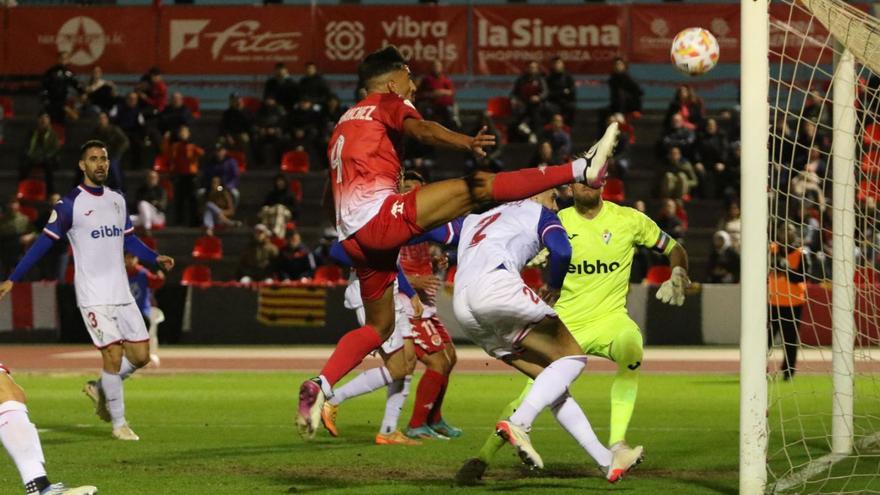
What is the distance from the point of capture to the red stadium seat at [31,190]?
31391mm

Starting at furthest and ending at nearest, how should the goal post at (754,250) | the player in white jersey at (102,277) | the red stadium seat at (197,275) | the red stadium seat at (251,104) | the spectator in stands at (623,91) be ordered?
the red stadium seat at (251,104)
the spectator in stands at (623,91)
the red stadium seat at (197,275)
the player in white jersey at (102,277)
the goal post at (754,250)

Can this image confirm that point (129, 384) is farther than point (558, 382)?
Yes

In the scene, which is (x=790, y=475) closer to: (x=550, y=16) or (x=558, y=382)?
(x=558, y=382)

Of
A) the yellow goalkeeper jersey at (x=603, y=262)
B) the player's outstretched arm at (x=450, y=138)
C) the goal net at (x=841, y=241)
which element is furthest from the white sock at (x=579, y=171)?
the yellow goalkeeper jersey at (x=603, y=262)

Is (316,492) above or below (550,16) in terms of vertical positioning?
below

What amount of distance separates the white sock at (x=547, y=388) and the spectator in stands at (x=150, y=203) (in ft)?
71.0

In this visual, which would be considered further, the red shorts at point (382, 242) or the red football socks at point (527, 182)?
the red shorts at point (382, 242)

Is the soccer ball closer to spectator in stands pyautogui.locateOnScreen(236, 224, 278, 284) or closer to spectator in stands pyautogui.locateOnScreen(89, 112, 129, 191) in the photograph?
spectator in stands pyautogui.locateOnScreen(236, 224, 278, 284)

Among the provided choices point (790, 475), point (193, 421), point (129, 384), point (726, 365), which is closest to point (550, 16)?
point (726, 365)

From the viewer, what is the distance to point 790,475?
384 inches

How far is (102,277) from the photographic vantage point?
1288 centimetres

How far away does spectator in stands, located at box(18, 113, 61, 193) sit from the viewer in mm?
31344

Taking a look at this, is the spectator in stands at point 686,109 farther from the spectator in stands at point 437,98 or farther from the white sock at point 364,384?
the white sock at point 364,384

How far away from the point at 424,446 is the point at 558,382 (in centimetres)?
303
